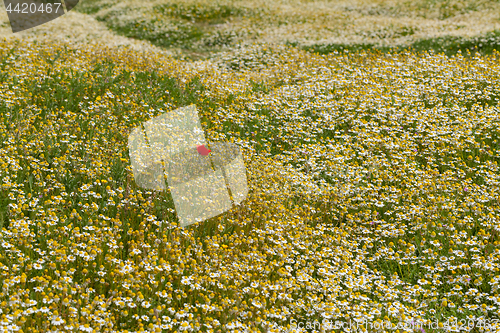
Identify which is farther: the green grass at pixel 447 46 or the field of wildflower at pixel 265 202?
the green grass at pixel 447 46

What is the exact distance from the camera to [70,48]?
13.2m

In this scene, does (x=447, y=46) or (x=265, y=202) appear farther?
(x=447, y=46)

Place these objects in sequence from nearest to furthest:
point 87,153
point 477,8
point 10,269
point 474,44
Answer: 1. point 10,269
2. point 87,153
3. point 474,44
4. point 477,8

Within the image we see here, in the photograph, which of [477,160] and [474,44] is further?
[474,44]

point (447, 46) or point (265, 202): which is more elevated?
point (447, 46)

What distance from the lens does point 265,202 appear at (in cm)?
635

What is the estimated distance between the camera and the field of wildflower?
15.0ft

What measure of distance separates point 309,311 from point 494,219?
3.31 metres

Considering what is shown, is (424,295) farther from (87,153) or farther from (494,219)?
(87,153)

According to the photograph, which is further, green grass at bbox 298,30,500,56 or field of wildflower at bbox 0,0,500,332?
green grass at bbox 298,30,500,56

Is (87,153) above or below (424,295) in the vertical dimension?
above

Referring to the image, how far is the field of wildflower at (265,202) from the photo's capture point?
15.0ft

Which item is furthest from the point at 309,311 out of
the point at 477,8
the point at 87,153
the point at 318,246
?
the point at 477,8

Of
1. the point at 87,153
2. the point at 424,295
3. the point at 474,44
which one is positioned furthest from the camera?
the point at 474,44
